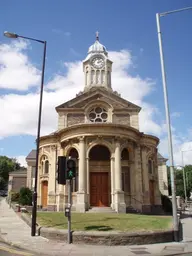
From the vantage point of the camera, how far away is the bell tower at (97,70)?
1484 inches

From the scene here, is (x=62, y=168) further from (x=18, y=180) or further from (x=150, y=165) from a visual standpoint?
(x=18, y=180)

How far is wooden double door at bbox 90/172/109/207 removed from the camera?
26906 mm

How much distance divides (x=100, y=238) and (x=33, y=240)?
2.92m

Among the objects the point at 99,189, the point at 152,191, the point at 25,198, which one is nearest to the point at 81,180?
the point at 99,189

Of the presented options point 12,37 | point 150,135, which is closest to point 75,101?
point 150,135

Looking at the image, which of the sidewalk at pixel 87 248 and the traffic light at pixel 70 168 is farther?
the traffic light at pixel 70 168

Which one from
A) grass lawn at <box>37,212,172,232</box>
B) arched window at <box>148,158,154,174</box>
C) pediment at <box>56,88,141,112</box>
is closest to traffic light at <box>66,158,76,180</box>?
grass lawn at <box>37,212,172,232</box>

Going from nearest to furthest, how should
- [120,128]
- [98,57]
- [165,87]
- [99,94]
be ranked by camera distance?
[165,87], [120,128], [99,94], [98,57]

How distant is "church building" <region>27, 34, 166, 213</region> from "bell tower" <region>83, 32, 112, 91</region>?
6.60m

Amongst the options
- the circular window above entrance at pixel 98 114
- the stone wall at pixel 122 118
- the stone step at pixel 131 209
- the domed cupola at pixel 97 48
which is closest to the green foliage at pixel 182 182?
the domed cupola at pixel 97 48

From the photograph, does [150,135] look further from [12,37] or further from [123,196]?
[12,37]

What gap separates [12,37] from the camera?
1426cm

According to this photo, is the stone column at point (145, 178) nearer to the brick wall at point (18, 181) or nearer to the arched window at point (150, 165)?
the arched window at point (150, 165)

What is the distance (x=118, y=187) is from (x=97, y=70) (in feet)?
61.2
